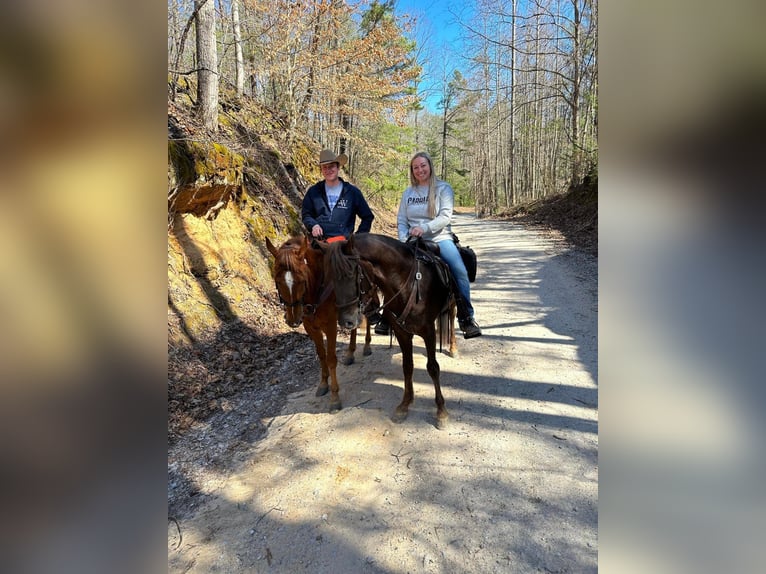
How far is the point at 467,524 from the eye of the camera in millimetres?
2643

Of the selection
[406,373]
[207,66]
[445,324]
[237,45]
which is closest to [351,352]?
[445,324]

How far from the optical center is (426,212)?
442 centimetres

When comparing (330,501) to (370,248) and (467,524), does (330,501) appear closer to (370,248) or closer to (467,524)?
(467,524)

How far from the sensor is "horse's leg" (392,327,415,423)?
12.7 feet

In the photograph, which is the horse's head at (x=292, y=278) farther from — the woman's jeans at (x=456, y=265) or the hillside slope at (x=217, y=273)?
the woman's jeans at (x=456, y=265)

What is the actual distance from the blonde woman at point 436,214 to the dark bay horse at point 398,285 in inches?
11.4

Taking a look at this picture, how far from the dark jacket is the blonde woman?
2.45ft

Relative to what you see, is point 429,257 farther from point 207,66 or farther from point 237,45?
point 237,45

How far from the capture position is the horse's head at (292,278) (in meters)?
3.71

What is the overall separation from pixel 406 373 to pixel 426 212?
1.82m

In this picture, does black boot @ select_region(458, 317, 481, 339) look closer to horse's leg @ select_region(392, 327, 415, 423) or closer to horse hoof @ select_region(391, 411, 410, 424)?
horse's leg @ select_region(392, 327, 415, 423)
